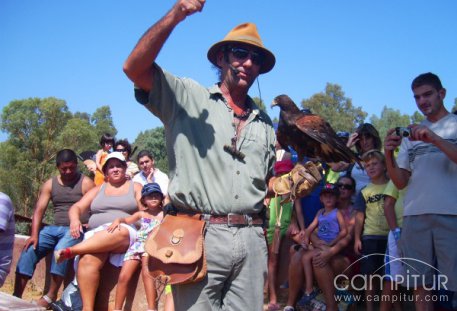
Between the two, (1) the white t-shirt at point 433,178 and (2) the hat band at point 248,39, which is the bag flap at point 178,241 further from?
(1) the white t-shirt at point 433,178

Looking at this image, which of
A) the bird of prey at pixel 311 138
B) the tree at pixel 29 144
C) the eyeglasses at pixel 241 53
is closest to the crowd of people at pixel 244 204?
the eyeglasses at pixel 241 53

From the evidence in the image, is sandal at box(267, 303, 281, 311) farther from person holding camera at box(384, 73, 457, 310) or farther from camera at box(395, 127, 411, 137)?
camera at box(395, 127, 411, 137)

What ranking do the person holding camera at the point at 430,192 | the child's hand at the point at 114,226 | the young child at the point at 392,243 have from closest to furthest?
1. the person holding camera at the point at 430,192
2. the young child at the point at 392,243
3. the child's hand at the point at 114,226

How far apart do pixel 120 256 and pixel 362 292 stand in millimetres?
3017

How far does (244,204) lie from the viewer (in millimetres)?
2842

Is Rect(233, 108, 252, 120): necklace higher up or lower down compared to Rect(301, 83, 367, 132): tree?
lower down

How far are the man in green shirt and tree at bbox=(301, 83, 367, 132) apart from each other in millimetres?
36537

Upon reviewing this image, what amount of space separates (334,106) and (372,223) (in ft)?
124

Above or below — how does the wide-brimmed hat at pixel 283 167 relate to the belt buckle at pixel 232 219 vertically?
above

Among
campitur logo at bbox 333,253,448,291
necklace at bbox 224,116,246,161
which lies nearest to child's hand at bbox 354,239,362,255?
campitur logo at bbox 333,253,448,291

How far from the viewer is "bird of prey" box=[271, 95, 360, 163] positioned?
462 cm

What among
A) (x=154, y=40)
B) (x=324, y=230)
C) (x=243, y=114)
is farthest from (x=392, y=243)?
(x=154, y=40)

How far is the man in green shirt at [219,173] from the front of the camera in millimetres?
2766

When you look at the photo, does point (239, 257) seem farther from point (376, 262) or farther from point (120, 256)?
point (120, 256)
